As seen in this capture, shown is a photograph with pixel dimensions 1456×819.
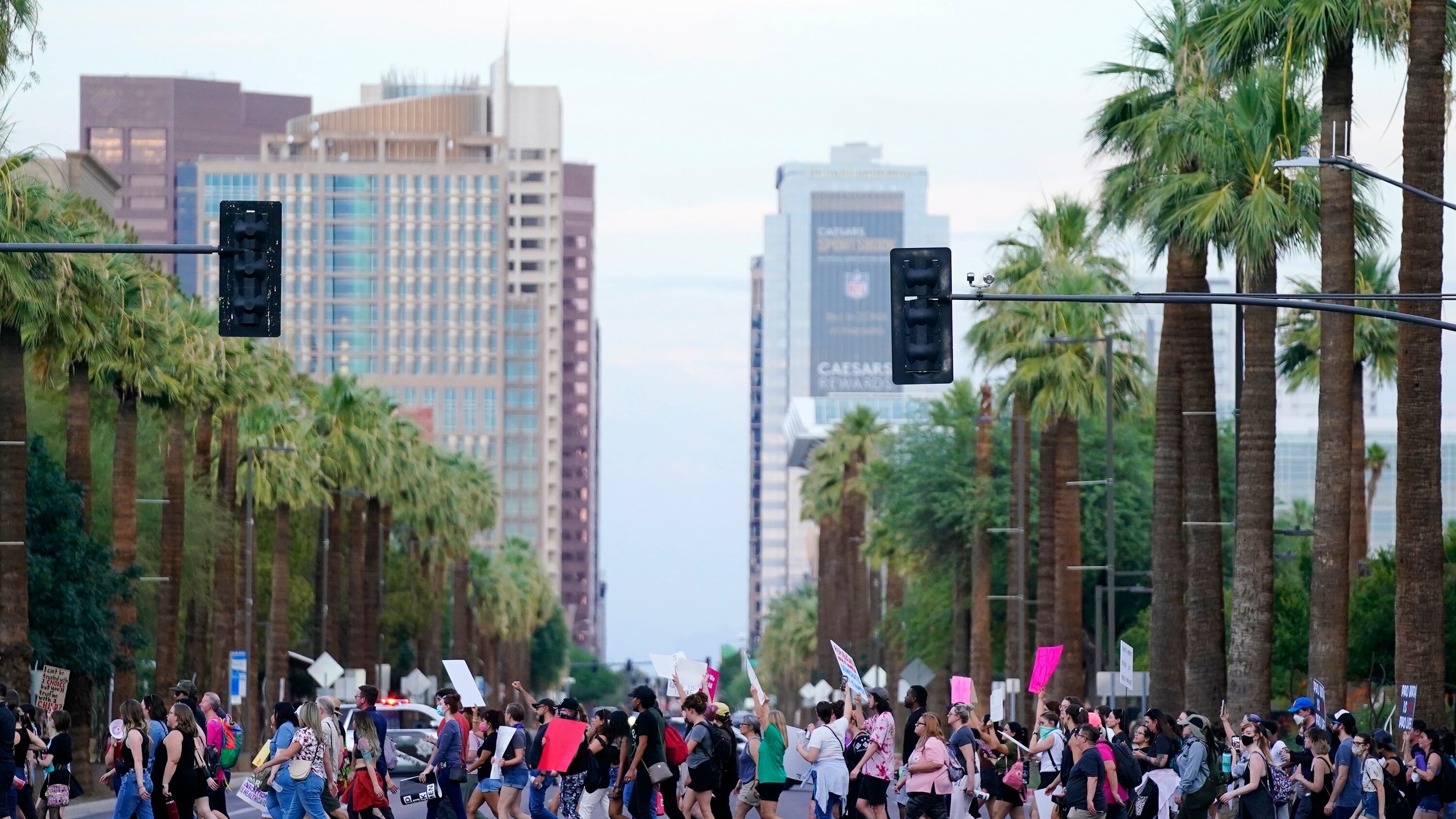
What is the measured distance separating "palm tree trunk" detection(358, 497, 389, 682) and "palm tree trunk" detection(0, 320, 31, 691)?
39.2m

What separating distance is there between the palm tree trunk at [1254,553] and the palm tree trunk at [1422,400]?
368 cm

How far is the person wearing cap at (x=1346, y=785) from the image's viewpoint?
71.4ft

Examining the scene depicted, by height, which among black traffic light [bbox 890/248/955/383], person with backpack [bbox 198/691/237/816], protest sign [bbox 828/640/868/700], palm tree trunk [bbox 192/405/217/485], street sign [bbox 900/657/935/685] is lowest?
street sign [bbox 900/657/935/685]

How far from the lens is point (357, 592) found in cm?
7656

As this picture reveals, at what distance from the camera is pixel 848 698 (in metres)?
24.4

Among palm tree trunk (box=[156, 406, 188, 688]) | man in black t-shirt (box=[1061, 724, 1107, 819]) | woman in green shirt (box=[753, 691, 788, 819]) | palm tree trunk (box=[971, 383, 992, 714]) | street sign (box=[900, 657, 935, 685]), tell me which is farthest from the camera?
palm tree trunk (box=[971, 383, 992, 714])

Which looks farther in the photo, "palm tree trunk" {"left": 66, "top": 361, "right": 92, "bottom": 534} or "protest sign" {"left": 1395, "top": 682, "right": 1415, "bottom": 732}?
"palm tree trunk" {"left": 66, "top": 361, "right": 92, "bottom": 534}

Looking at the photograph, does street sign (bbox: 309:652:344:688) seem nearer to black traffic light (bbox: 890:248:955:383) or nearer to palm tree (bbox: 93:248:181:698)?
palm tree (bbox: 93:248:181:698)

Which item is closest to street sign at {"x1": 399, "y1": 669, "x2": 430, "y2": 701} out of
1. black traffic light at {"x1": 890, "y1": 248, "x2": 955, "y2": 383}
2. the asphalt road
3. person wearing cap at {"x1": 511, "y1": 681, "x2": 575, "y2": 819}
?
the asphalt road

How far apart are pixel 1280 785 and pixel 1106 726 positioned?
215cm

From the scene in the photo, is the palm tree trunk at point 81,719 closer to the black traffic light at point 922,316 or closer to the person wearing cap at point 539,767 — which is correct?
the person wearing cap at point 539,767

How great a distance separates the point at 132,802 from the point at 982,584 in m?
41.7

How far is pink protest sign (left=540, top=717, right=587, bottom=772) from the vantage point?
867 inches

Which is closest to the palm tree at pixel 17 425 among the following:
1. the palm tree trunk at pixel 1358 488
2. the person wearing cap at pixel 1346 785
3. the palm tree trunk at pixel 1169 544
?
the palm tree trunk at pixel 1169 544
